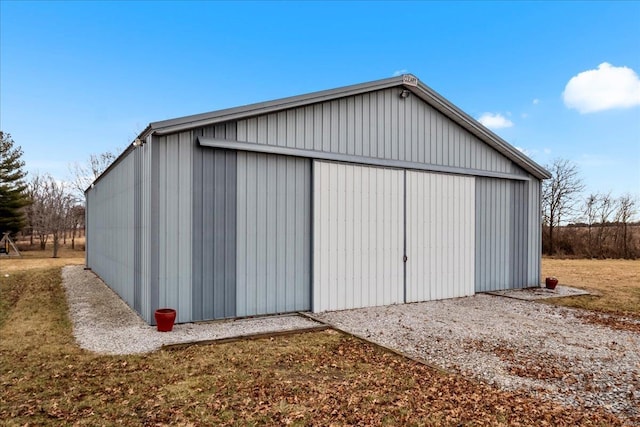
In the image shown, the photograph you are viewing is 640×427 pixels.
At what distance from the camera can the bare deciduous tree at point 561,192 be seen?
1043 inches

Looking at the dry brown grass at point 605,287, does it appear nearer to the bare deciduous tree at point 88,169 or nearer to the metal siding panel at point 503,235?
the metal siding panel at point 503,235

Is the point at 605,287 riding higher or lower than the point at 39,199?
lower

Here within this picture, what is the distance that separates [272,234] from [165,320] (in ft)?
7.82

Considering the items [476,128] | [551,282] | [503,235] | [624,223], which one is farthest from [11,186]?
[624,223]

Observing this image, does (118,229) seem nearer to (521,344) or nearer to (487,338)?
(487,338)

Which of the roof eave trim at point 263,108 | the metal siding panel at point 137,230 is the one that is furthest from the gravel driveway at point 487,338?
the roof eave trim at point 263,108

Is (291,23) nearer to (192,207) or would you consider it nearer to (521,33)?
(521,33)

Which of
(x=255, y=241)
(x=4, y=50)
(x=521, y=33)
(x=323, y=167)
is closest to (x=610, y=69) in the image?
(x=521, y=33)

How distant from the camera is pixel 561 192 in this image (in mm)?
26938

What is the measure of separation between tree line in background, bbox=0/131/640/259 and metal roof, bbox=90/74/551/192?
646 inches

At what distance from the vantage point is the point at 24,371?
14.8 feet

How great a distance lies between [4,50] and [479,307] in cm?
1649

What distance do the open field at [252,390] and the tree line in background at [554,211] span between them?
23.3 meters

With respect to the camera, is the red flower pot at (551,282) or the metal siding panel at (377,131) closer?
the metal siding panel at (377,131)
